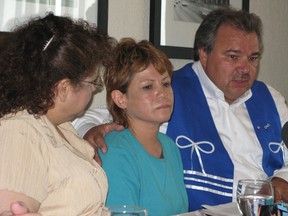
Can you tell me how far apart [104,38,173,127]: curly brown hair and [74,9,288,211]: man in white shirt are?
188 mm

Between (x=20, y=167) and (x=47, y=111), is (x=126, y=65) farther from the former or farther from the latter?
(x=20, y=167)

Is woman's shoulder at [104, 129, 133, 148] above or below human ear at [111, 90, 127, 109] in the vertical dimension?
below

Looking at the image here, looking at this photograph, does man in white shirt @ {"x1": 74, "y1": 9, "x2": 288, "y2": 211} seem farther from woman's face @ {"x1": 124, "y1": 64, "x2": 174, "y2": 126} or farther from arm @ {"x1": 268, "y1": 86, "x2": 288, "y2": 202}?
woman's face @ {"x1": 124, "y1": 64, "x2": 174, "y2": 126}

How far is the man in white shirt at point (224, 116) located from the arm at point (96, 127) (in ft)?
0.04

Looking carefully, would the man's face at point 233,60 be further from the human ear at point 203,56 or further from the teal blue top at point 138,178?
the teal blue top at point 138,178

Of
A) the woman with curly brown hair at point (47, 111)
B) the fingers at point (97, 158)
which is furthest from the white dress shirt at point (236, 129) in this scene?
the woman with curly brown hair at point (47, 111)

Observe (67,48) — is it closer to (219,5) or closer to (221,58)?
(221,58)

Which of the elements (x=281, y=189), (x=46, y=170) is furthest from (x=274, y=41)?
(x=46, y=170)

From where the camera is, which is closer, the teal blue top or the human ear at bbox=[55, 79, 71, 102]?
the human ear at bbox=[55, 79, 71, 102]

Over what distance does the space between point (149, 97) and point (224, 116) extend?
544 millimetres

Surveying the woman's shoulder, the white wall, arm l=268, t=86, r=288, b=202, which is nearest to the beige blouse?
the woman's shoulder

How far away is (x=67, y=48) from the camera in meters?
1.06

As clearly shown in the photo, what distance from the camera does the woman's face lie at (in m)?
1.50

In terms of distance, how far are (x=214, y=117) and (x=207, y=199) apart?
0.35 m
